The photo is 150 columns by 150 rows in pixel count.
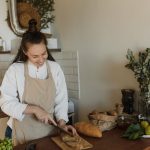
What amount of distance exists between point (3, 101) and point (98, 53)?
0.85 m

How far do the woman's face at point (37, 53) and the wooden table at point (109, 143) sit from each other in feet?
1.32

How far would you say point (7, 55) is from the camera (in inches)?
88.7

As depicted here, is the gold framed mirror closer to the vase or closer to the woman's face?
the woman's face

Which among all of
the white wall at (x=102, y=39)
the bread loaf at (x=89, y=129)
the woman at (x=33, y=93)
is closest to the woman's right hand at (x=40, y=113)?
the woman at (x=33, y=93)

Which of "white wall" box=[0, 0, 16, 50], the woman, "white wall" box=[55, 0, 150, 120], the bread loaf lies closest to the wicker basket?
the bread loaf

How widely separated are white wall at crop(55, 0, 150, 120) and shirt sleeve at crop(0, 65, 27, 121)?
740mm

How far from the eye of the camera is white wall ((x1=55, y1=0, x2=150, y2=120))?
1.74m

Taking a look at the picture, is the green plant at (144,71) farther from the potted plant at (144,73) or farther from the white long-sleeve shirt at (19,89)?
the white long-sleeve shirt at (19,89)

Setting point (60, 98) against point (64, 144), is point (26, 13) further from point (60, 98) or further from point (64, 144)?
point (64, 144)

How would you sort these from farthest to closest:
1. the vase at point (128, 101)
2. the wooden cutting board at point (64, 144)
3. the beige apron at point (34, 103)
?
the vase at point (128, 101), the beige apron at point (34, 103), the wooden cutting board at point (64, 144)

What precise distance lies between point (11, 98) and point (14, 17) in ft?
3.29

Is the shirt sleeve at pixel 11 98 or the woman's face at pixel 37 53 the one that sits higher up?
the woman's face at pixel 37 53

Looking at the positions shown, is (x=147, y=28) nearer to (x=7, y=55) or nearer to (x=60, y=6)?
(x=60, y=6)

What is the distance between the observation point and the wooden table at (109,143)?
1237mm
